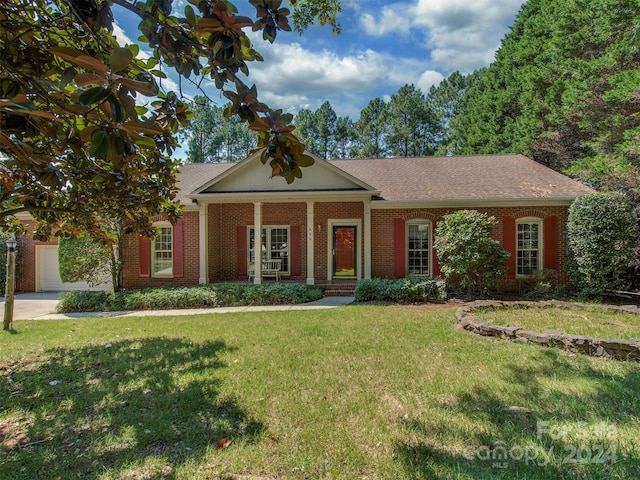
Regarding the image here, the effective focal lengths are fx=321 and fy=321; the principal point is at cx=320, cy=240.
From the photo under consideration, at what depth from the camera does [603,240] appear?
9117mm

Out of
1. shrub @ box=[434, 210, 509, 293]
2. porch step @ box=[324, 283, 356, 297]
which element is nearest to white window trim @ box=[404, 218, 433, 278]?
shrub @ box=[434, 210, 509, 293]

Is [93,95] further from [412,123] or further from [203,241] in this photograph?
[412,123]

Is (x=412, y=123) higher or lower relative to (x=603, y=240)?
higher

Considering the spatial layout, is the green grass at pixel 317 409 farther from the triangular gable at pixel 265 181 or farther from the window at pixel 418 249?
the triangular gable at pixel 265 181

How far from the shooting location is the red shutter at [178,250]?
40.6 ft

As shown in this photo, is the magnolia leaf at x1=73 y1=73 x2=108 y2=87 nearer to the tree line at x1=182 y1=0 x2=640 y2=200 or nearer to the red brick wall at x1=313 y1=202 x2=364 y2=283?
A: the tree line at x1=182 y1=0 x2=640 y2=200

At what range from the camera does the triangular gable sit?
1148 centimetres

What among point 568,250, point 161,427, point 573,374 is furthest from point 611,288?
point 161,427

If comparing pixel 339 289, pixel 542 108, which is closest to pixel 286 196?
pixel 339 289

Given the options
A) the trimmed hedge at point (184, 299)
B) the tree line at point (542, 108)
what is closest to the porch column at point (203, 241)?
the trimmed hedge at point (184, 299)

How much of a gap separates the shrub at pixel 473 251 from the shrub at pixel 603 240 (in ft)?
7.36

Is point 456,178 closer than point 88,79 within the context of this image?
No

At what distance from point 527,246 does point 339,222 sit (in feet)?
22.5

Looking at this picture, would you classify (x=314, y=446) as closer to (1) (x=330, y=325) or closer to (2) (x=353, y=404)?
(2) (x=353, y=404)
